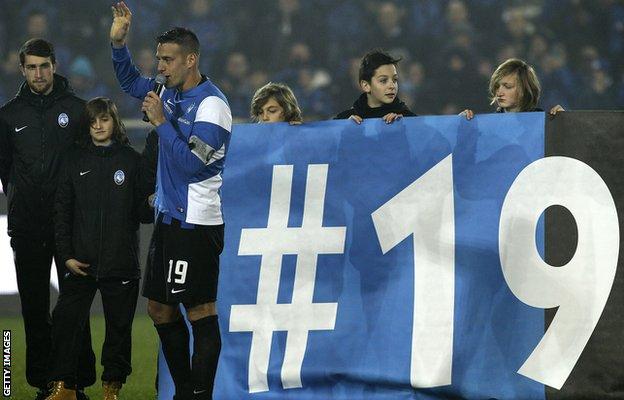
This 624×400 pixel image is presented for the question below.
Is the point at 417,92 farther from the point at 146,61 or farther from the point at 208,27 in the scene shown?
the point at 146,61

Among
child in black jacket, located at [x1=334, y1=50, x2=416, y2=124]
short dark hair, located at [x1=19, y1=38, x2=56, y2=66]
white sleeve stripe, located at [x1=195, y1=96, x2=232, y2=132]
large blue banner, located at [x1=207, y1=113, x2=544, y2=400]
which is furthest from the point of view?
child in black jacket, located at [x1=334, y1=50, x2=416, y2=124]

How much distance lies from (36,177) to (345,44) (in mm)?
7958

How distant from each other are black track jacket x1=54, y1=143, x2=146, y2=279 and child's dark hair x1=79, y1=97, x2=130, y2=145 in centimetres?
7

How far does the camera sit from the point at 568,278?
5.73 meters

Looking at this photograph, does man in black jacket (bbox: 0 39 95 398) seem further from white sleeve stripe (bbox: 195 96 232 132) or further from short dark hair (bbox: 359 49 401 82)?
short dark hair (bbox: 359 49 401 82)

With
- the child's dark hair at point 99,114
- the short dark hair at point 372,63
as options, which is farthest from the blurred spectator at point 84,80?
the short dark hair at point 372,63

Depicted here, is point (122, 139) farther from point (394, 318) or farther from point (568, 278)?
point (568, 278)

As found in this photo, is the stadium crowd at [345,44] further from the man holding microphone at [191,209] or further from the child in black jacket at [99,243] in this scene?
the man holding microphone at [191,209]

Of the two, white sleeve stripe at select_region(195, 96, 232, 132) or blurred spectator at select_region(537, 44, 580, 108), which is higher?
blurred spectator at select_region(537, 44, 580, 108)

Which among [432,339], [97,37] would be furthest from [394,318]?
[97,37]

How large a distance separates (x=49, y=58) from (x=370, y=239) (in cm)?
188

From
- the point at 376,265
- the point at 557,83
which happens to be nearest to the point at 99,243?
the point at 376,265

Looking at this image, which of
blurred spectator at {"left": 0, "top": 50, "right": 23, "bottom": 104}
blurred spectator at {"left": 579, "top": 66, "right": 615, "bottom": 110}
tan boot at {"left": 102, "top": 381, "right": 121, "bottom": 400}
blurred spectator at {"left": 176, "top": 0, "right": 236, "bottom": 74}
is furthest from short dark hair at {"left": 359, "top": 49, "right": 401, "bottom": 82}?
blurred spectator at {"left": 579, "top": 66, "right": 615, "bottom": 110}

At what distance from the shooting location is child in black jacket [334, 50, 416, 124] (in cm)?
625
